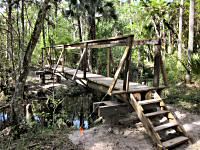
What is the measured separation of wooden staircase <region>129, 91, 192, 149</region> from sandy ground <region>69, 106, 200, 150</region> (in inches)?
8.5

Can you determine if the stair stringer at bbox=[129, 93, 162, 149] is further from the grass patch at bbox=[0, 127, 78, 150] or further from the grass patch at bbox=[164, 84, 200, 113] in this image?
the grass patch at bbox=[164, 84, 200, 113]

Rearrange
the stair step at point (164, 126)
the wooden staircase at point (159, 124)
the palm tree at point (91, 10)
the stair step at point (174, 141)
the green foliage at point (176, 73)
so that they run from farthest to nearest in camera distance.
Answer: the palm tree at point (91, 10)
the green foliage at point (176, 73)
the stair step at point (164, 126)
the wooden staircase at point (159, 124)
the stair step at point (174, 141)

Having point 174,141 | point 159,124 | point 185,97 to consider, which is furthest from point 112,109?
point 185,97

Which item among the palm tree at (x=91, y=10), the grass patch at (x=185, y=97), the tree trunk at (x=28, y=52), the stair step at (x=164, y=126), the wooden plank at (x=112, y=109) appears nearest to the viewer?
the stair step at (x=164, y=126)

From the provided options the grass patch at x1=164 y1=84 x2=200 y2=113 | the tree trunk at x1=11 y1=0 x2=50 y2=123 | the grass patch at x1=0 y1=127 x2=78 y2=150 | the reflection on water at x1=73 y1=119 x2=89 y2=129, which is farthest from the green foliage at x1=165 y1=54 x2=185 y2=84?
the tree trunk at x1=11 y1=0 x2=50 y2=123

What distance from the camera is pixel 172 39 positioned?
24.1 m

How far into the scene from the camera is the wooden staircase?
15.4 ft

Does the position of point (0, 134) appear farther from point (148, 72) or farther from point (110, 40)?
point (148, 72)

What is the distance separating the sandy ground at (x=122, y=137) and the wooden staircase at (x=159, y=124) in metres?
0.22

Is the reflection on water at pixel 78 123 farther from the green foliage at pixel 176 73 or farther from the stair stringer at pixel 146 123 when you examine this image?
the green foliage at pixel 176 73

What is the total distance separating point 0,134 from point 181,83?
6899mm

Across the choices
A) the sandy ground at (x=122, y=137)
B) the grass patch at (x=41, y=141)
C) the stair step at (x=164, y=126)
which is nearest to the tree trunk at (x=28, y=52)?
the grass patch at (x=41, y=141)

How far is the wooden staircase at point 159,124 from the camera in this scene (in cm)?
469

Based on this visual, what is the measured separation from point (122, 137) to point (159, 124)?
2.89 ft
